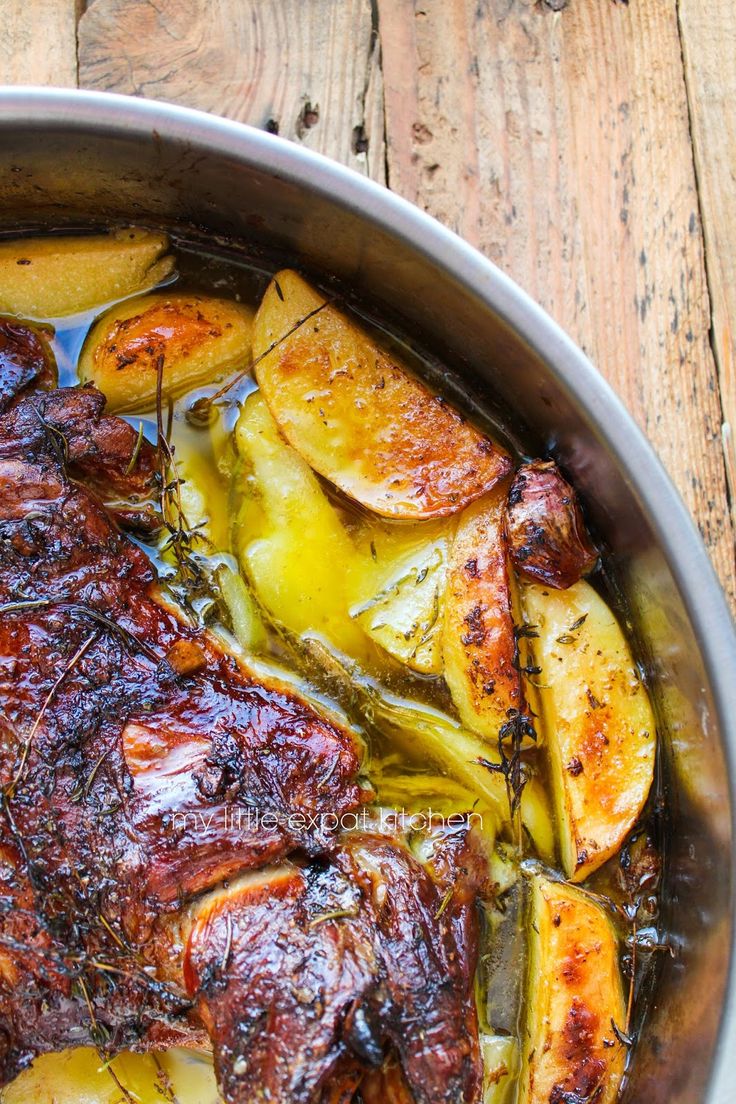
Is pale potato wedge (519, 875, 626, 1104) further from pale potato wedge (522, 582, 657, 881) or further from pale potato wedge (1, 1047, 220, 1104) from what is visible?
pale potato wedge (1, 1047, 220, 1104)

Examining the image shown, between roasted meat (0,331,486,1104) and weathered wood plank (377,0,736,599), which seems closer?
roasted meat (0,331,486,1104)

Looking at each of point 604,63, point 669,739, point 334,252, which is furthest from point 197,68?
point 669,739

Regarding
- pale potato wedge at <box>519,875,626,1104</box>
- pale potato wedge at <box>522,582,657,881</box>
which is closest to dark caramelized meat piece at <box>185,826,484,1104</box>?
pale potato wedge at <box>519,875,626,1104</box>

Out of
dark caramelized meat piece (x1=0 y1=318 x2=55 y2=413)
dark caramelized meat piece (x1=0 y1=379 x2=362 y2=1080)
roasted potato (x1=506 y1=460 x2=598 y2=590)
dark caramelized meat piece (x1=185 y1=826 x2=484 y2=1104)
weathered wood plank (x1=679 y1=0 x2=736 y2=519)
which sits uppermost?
weathered wood plank (x1=679 y1=0 x2=736 y2=519)

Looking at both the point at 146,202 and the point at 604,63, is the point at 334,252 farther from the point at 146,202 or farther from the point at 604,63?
the point at 604,63

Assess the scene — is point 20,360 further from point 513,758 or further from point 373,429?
point 513,758

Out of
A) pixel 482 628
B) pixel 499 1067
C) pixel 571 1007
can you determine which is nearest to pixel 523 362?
pixel 482 628

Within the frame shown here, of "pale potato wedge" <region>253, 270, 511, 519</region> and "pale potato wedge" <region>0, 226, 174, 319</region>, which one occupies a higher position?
"pale potato wedge" <region>0, 226, 174, 319</region>

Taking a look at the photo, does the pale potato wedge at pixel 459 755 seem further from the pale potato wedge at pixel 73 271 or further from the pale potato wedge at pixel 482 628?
the pale potato wedge at pixel 73 271
